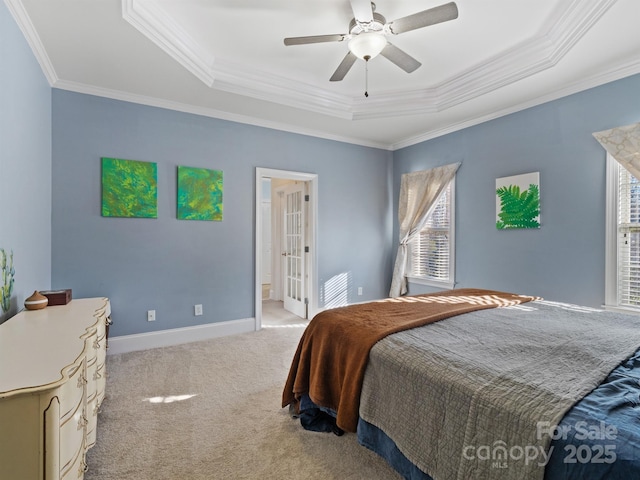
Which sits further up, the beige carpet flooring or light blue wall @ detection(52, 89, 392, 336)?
light blue wall @ detection(52, 89, 392, 336)

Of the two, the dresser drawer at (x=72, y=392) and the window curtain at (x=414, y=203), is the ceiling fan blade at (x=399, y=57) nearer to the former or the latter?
the window curtain at (x=414, y=203)

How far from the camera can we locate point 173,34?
8.29 ft

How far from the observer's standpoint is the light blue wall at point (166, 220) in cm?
308

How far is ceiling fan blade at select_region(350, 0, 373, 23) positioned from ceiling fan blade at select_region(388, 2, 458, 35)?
0.15 m

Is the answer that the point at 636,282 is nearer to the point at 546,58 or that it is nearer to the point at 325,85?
the point at 546,58

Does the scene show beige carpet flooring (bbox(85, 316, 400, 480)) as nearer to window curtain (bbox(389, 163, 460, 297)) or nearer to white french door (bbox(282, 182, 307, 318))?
white french door (bbox(282, 182, 307, 318))

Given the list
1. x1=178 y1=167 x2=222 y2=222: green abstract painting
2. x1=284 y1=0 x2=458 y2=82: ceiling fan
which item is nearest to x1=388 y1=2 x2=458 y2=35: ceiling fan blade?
x1=284 y1=0 x2=458 y2=82: ceiling fan

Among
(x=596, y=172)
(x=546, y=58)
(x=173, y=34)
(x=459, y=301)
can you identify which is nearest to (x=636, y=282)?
(x=596, y=172)

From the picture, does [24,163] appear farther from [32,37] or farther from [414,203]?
[414,203]

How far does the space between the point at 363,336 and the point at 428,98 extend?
3.19 m

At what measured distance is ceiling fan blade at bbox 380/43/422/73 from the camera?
237 centimetres

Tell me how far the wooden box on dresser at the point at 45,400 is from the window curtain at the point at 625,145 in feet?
12.9

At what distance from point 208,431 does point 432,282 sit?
3484mm

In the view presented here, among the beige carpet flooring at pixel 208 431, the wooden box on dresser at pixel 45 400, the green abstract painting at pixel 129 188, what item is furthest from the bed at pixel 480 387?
the green abstract painting at pixel 129 188
